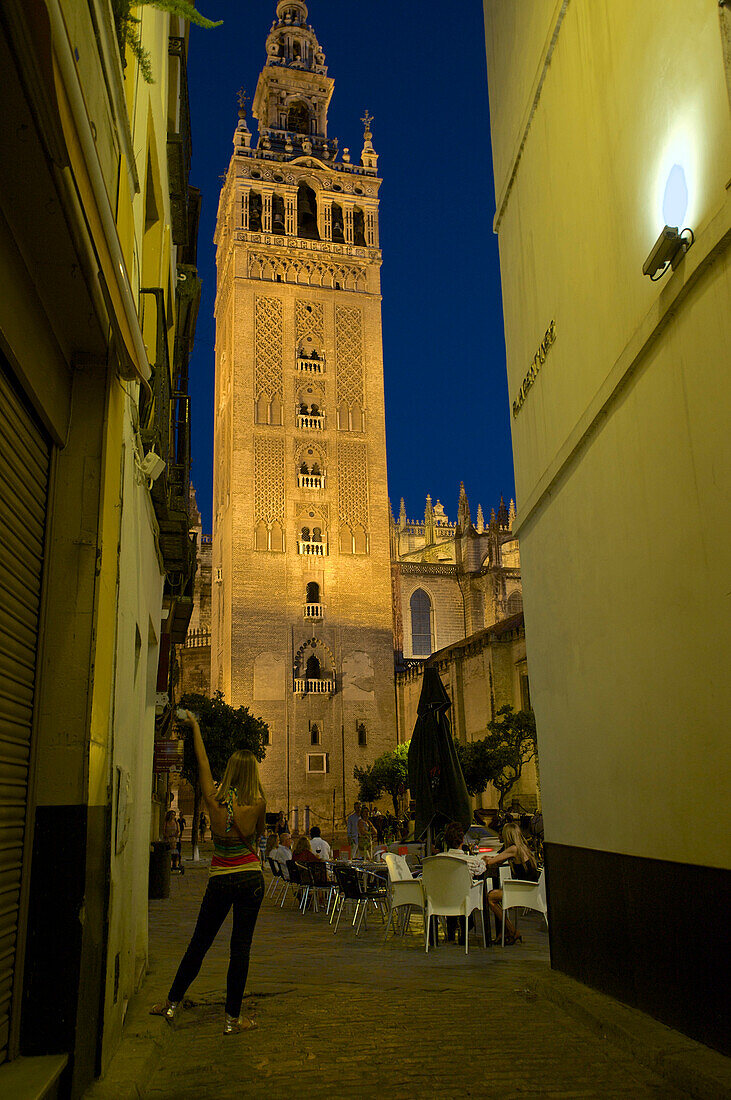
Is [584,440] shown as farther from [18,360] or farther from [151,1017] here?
[151,1017]

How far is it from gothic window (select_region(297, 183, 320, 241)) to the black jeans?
139ft

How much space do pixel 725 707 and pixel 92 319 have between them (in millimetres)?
3141

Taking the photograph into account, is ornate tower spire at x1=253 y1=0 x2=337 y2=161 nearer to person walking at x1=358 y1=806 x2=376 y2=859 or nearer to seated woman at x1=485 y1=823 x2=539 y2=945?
person walking at x1=358 y1=806 x2=376 y2=859

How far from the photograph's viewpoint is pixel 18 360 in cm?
327

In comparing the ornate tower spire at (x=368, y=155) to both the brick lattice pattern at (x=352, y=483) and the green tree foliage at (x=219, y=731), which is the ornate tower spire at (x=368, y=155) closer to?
the brick lattice pattern at (x=352, y=483)

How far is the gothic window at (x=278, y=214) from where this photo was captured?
42188 mm

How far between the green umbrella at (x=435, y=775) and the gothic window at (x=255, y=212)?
33.7 metres

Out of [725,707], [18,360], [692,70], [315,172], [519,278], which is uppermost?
[315,172]

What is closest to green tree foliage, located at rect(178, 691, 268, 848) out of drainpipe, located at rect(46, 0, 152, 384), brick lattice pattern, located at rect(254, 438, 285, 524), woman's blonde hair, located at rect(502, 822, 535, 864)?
brick lattice pattern, located at rect(254, 438, 285, 524)

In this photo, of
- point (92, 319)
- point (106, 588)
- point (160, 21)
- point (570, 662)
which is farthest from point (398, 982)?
point (160, 21)

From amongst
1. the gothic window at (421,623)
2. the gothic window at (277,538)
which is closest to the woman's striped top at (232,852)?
the gothic window at (277,538)

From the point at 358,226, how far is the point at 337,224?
983 millimetres

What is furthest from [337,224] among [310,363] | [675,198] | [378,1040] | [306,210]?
[378,1040]

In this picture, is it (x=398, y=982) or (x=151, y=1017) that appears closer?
(x=151, y=1017)
